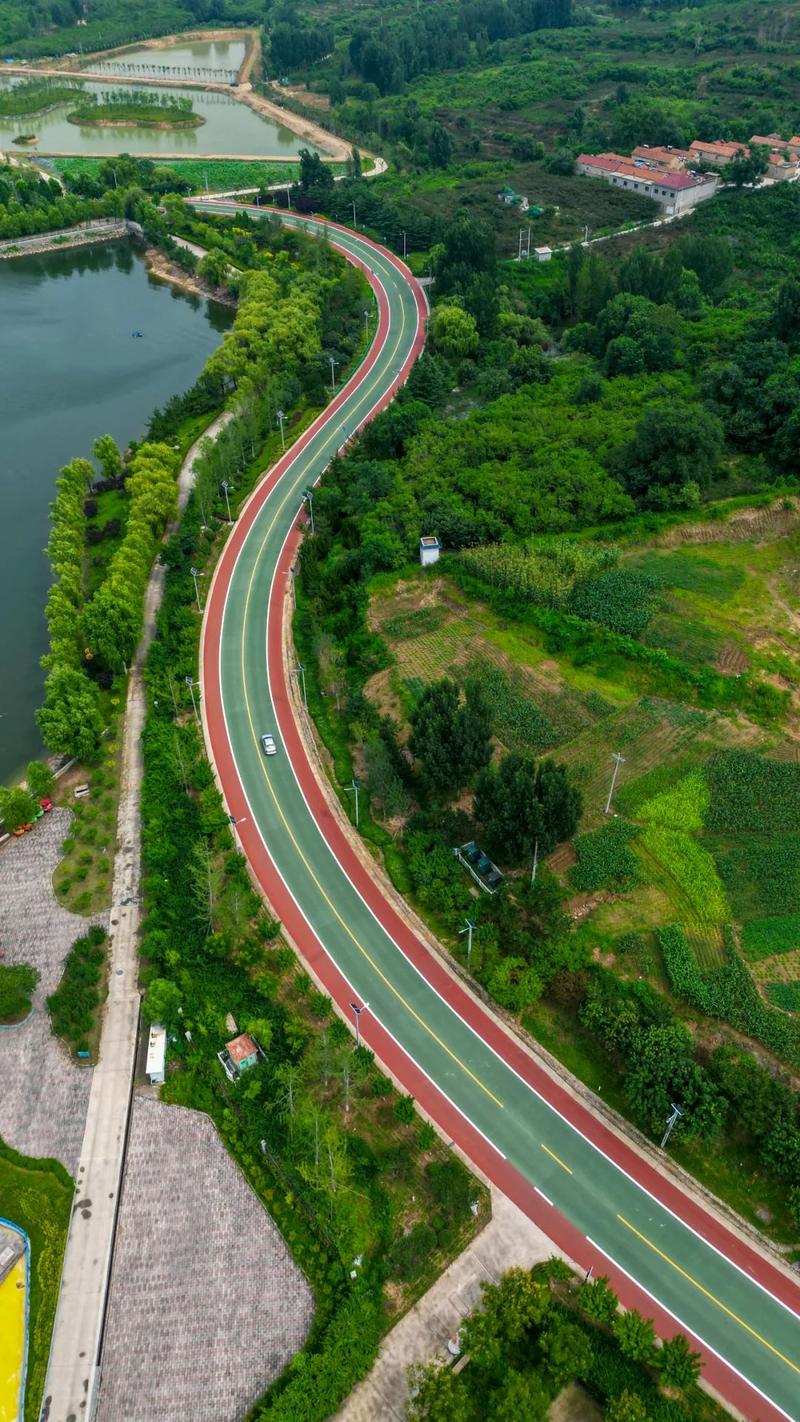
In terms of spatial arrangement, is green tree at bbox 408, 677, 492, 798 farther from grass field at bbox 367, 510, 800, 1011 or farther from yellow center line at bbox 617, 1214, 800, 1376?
yellow center line at bbox 617, 1214, 800, 1376

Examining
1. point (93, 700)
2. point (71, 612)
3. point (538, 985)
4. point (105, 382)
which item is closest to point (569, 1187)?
point (538, 985)

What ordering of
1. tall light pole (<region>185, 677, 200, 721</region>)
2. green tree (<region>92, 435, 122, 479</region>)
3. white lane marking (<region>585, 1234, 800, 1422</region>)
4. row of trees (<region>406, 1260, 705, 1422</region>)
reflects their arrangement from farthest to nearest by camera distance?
green tree (<region>92, 435, 122, 479</region>), tall light pole (<region>185, 677, 200, 721</region>), white lane marking (<region>585, 1234, 800, 1422</region>), row of trees (<region>406, 1260, 705, 1422</region>)

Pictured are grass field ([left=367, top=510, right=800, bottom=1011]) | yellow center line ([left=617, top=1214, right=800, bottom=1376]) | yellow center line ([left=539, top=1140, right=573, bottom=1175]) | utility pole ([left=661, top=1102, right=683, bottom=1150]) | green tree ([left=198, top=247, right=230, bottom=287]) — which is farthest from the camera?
green tree ([left=198, top=247, right=230, bottom=287])

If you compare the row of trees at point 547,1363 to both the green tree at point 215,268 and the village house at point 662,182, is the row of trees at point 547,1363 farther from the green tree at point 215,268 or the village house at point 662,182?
the village house at point 662,182

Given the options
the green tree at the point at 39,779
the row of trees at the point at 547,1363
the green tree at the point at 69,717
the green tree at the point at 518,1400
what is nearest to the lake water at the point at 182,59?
the green tree at the point at 69,717

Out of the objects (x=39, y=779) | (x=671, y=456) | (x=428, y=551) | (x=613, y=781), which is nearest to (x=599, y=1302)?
(x=613, y=781)

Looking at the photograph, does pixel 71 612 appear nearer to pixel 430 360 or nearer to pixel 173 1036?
pixel 173 1036

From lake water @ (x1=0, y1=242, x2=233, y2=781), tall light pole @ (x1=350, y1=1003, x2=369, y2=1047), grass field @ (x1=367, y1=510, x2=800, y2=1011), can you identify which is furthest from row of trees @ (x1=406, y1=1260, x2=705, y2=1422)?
lake water @ (x1=0, y1=242, x2=233, y2=781)
